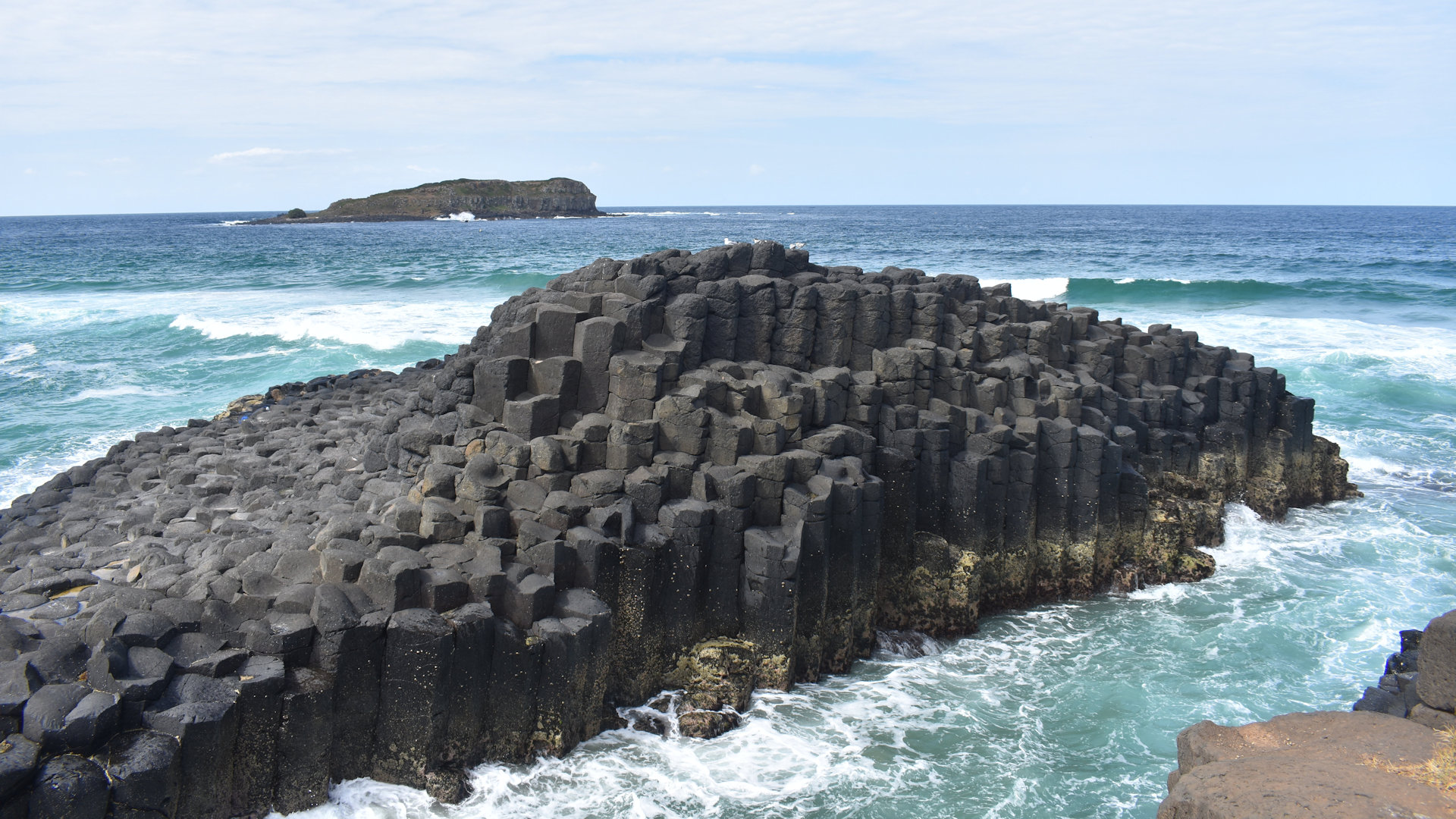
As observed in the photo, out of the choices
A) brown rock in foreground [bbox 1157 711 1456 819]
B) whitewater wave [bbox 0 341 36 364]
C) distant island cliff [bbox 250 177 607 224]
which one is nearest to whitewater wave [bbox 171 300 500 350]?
whitewater wave [bbox 0 341 36 364]

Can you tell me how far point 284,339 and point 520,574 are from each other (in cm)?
2378

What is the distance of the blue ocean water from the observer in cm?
845

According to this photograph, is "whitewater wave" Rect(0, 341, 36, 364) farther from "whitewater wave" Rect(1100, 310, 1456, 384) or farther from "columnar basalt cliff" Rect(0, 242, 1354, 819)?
"whitewater wave" Rect(1100, 310, 1456, 384)

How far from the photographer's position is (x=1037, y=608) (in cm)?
1208

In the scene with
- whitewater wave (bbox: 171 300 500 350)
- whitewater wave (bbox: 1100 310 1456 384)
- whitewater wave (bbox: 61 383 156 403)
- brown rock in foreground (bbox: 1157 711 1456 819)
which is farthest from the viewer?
whitewater wave (bbox: 171 300 500 350)

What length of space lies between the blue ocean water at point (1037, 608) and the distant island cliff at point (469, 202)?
73.1 meters

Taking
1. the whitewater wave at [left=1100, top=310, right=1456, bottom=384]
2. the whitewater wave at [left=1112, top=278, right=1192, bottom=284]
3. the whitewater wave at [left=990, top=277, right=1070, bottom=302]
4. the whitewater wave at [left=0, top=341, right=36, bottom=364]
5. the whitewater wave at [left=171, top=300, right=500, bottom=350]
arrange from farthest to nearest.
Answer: the whitewater wave at [left=1112, top=278, right=1192, bottom=284]
the whitewater wave at [left=990, top=277, right=1070, bottom=302]
the whitewater wave at [left=171, top=300, right=500, bottom=350]
the whitewater wave at [left=0, top=341, right=36, bottom=364]
the whitewater wave at [left=1100, top=310, right=1456, bottom=384]

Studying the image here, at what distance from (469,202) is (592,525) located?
12118cm

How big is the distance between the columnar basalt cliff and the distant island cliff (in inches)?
4535

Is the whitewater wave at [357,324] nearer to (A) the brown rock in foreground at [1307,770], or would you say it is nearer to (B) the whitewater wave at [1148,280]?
(A) the brown rock in foreground at [1307,770]

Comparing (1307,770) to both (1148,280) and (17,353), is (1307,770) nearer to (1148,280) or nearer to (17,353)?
(17,353)

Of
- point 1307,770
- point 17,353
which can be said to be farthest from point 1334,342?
point 17,353

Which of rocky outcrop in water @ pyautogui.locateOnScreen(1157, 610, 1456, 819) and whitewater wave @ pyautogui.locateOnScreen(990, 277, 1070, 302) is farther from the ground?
whitewater wave @ pyautogui.locateOnScreen(990, 277, 1070, 302)

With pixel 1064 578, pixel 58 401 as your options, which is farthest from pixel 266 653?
pixel 58 401
